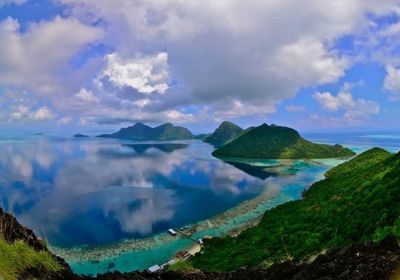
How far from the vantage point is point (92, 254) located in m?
54.5

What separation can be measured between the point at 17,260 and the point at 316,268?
7559 mm

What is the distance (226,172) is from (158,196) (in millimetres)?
59988

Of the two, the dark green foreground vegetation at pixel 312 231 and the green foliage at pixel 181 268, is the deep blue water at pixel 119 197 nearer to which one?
the green foliage at pixel 181 268

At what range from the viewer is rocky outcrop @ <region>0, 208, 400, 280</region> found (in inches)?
304

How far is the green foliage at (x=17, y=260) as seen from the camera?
7.77 metres

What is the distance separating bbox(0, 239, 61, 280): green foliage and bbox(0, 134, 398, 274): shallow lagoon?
89.9 feet

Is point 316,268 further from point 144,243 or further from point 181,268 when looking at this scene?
point 144,243

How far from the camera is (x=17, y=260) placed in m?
8.38

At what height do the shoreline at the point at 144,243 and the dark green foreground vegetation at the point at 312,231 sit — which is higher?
the dark green foreground vegetation at the point at 312,231

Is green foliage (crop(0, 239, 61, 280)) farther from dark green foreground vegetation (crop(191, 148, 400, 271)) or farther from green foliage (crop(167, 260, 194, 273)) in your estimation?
dark green foreground vegetation (crop(191, 148, 400, 271))

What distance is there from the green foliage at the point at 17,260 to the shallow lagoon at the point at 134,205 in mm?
27400

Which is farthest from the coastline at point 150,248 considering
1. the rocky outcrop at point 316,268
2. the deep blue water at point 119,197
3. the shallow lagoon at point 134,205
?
the rocky outcrop at point 316,268

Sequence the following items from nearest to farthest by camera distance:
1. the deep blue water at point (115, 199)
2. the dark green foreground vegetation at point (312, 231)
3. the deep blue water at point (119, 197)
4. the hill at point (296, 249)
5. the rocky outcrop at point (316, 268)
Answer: the rocky outcrop at point (316, 268)
the hill at point (296, 249)
the dark green foreground vegetation at point (312, 231)
the deep blue water at point (115, 199)
the deep blue water at point (119, 197)

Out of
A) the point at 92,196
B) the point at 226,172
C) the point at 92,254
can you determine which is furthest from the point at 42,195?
the point at 226,172
